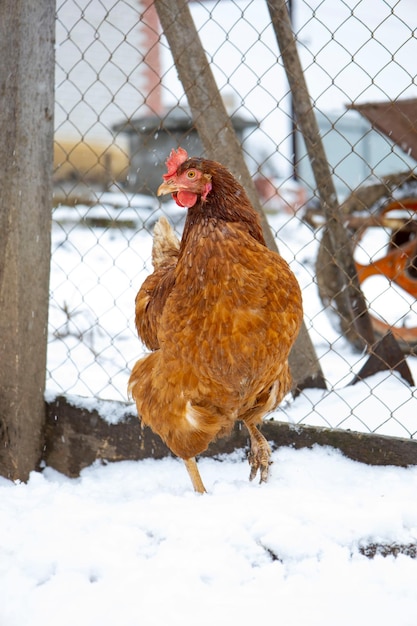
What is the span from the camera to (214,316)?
68.7 inches

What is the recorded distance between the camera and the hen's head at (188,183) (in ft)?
5.77

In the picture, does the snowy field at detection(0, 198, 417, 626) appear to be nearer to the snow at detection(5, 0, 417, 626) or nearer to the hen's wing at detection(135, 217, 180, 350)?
the snow at detection(5, 0, 417, 626)

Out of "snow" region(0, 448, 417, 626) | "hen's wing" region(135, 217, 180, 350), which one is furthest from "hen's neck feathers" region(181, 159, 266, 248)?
"snow" region(0, 448, 417, 626)

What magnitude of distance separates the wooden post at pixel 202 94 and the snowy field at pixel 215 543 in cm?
72

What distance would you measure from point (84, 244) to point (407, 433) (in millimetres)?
4779

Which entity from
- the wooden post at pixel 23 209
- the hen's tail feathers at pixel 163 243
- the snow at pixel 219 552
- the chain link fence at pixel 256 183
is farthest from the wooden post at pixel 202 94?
the snow at pixel 219 552

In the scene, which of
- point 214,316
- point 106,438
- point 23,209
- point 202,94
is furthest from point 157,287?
point 202,94

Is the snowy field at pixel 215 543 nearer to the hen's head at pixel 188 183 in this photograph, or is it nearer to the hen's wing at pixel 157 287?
the hen's wing at pixel 157 287

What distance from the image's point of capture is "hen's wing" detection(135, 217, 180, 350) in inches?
78.6

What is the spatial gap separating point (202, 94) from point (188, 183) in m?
0.76

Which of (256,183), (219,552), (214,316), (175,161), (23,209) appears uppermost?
(256,183)

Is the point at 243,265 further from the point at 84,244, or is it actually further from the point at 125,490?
the point at 84,244

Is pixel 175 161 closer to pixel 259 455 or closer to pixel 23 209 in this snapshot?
pixel 23 209

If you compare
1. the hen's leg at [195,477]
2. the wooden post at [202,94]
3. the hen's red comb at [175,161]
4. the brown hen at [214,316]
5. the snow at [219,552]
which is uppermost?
the wooden post at [202,94]
